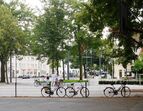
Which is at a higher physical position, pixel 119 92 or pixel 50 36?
pixel 50 36

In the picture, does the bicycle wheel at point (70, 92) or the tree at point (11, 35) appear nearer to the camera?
the bicycle wheel at point (70, 92)

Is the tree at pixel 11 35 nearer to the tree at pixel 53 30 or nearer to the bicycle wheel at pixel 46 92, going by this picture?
the tree at pixel 53 30

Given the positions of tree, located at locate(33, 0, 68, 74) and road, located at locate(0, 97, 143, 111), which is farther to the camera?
tree, located at locate(33, 0, 68, 74)

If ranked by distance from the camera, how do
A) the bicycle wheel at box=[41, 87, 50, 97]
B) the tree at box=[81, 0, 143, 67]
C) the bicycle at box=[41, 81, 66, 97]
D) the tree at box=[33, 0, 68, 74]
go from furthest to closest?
the tree at box=[33, 0, 68, 74], the bicycle wheel at box=[41, 87, 50, 97], the bicycle at box=[41, 81, 66, 97], the tree at box=[81, 0, 143, 67]

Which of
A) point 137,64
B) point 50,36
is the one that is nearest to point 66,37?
point 50,36

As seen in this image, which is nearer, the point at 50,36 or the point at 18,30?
the point at 50,36

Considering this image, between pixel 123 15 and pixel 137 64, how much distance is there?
2204 inches

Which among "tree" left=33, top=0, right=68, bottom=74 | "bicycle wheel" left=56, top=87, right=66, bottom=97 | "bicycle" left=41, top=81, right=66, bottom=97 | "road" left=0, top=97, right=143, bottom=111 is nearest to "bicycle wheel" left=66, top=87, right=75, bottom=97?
"bicycle" left=41, top=81, right=66, bottom=97

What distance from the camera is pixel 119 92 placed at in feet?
108

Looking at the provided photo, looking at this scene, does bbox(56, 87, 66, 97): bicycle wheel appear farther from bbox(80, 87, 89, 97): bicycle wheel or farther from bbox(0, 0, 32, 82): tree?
bbox(0, 0, 32, 82): tree

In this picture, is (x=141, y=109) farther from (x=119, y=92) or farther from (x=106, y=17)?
(x=106, y=17)

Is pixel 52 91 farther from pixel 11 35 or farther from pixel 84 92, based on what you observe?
pixel 11 35

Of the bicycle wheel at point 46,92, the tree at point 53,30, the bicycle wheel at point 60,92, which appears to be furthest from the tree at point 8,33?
the bicycle wheel at point 60,92

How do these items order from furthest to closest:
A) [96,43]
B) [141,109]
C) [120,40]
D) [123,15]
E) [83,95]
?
[96,43] < [120,40] < [83,95] < [123,15] < [141,109]
